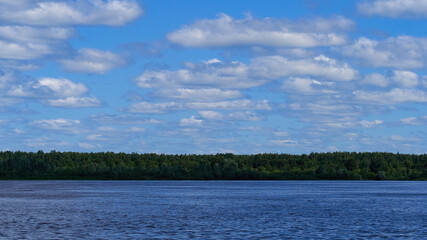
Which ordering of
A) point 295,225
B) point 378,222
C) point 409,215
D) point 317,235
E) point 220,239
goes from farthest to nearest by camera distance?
1. point 409,215
2. point 378,222
3. point 295,225
4. point 317,235
5. point 220,239

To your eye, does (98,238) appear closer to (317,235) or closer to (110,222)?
(110,222)

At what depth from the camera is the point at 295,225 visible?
59.2 metres

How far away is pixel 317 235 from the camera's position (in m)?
50.4

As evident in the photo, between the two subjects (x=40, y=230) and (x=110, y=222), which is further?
(x=110, y=222)

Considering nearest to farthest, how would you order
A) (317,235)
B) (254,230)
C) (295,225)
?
(317,235)
(254,230)
(295,225)

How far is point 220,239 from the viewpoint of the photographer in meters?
46.8

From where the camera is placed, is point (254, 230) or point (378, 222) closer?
point (254, 230)

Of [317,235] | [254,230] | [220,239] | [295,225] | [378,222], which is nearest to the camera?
[220,239]

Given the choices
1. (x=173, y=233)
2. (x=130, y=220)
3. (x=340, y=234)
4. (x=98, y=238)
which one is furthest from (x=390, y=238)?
(x=130, y=220)

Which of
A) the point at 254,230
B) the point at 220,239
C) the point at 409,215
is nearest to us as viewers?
the point at 220,239

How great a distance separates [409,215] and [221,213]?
23.9 metres

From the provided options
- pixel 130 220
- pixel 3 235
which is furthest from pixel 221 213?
pixel 3 235

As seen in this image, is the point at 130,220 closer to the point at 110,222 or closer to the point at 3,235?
the point at 110,222

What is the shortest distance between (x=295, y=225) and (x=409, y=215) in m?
Answer: 22.7
